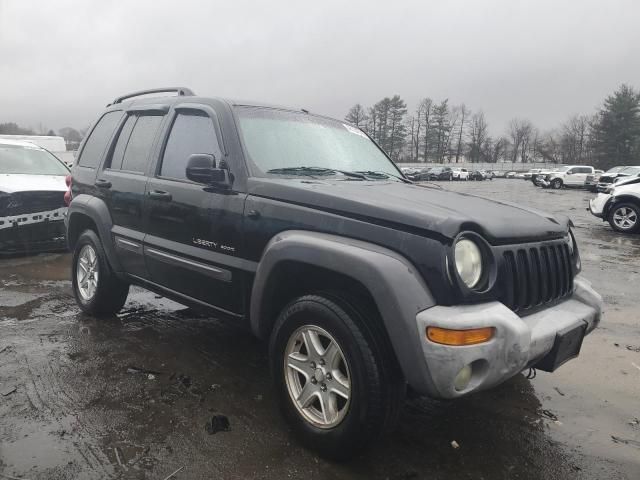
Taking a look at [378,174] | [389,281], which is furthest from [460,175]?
[389,281]

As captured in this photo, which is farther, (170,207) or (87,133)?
(87,133)

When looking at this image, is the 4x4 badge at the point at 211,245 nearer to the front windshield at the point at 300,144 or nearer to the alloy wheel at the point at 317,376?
the front windshield at the point at 300,144

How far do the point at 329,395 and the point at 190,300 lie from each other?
1.38 m

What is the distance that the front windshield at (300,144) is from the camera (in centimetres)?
328

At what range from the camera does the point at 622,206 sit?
11805mm

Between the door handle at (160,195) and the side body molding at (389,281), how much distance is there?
1.42 m

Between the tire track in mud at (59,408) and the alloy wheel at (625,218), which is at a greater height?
the alloy wheel at (625,218)

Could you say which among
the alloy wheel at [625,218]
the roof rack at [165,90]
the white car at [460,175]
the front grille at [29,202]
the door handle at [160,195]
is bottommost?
the white car at [460,175]

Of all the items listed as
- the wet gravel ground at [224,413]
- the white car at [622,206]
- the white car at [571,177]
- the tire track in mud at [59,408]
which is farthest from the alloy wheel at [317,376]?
the white car at [571,177]

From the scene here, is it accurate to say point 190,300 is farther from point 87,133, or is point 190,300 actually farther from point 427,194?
point 87,133

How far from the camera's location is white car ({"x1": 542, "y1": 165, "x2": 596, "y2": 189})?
3516cm

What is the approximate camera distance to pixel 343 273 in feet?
7.99

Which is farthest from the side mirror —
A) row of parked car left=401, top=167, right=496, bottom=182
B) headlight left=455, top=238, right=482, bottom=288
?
row of parked car left=401, top=167, right=496, bottom=182

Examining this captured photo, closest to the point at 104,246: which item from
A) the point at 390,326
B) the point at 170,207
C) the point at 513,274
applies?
the point at 170,207
